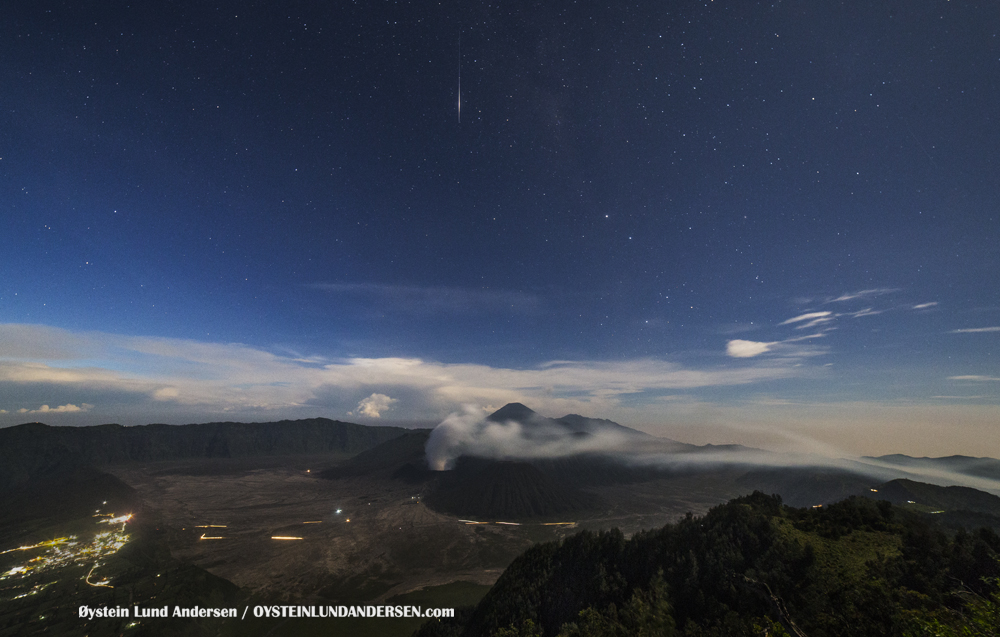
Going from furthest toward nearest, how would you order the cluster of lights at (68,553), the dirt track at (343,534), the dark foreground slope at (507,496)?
the dark foreground slope at (507,496) < the dirt track at (343,534) < the cluster of lights at (68,553)

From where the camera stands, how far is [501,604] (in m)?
53.2

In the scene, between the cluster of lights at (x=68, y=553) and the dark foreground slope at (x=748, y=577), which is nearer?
the dark foreground slope at (x=748, y=577)

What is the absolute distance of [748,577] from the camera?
1672 inches

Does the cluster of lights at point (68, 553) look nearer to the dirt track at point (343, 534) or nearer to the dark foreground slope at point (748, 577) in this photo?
the dirt track at point (343, 534)

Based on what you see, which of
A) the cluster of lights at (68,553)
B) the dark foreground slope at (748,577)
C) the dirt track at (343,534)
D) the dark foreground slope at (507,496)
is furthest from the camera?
the dark foreground slope at (507,496)

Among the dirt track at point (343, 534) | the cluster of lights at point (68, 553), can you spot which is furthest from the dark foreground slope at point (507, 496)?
the cluster of lights at point (68, 553)

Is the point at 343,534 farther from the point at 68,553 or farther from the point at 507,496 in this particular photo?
the point at 68,553

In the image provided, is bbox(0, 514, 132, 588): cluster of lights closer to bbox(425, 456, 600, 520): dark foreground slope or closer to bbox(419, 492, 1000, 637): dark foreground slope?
bbox(419, 492, 1000, 637): dark foreground slope

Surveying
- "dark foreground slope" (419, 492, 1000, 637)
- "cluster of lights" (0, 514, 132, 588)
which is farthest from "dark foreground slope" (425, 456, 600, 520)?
"cluster of lights" (0, 514, 132, 588)

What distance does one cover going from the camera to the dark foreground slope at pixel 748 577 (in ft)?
113

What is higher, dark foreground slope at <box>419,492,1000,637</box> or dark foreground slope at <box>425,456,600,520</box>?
dark foreground slope at <box>419,492,1000,637</box>

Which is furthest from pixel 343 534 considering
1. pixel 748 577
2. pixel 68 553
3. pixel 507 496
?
A: pixel 748 577

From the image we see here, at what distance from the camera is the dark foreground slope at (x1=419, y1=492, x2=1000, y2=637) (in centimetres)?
3450

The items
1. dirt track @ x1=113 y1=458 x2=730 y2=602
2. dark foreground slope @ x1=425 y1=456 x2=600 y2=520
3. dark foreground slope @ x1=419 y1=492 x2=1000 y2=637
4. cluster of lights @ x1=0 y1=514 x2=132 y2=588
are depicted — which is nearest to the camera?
dark foreground slope @ x1=419 y1=492 x2=1000 y2=637
